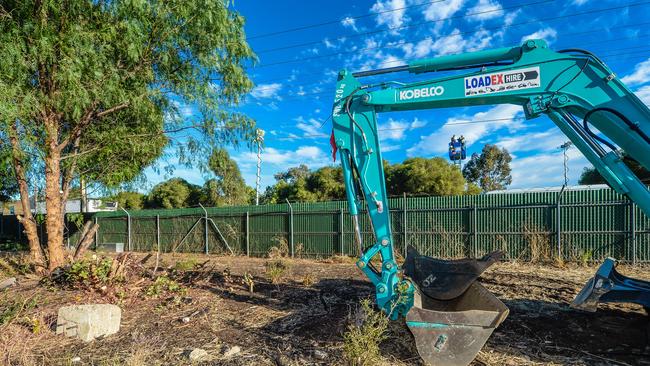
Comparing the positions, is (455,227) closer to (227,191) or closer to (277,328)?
(277,328)

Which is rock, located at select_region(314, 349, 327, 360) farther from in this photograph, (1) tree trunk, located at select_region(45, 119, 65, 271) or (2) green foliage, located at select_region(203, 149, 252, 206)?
(2) green foliage, located at select_region(203, 149, 252, 206)

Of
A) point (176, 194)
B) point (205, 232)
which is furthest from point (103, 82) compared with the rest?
point (176, 194)

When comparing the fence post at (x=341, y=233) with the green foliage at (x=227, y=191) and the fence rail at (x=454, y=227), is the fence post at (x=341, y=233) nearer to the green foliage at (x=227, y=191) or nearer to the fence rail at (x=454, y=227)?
the fence rail at (x=454, y=227)

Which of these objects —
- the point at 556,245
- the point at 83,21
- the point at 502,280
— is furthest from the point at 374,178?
the point at 556,245

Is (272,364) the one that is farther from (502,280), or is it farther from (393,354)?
(502,280)

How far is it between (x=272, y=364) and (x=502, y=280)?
537cm

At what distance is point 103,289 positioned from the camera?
269 inches

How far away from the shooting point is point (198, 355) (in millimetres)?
4496

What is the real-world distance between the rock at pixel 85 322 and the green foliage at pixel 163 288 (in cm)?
163

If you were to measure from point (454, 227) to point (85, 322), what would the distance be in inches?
423

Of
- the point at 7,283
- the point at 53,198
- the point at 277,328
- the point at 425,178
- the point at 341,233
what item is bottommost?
the point at 277,328

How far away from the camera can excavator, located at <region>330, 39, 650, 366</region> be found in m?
4.05

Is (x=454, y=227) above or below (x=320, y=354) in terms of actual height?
above

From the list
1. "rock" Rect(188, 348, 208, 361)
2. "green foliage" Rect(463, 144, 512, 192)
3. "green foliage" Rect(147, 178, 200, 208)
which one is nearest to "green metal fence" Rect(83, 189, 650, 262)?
"rock" Rect(188, 348, 208, 361)
